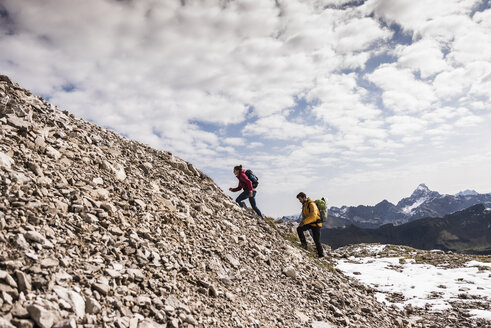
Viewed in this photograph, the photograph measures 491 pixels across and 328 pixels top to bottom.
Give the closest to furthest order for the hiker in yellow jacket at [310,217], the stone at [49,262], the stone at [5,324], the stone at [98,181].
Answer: the stone at [5,324] < the stone at [49,262] < the stone at [98,181] < the hiker in yellow jacket at [310,217]

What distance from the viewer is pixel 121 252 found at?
744cm

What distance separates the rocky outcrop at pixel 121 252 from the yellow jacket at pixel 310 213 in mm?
4085

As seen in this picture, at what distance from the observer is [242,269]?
10.5 metres

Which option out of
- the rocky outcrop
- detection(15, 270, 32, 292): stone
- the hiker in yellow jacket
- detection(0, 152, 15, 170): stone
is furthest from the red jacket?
detection(15, 270, 32, 292): stone

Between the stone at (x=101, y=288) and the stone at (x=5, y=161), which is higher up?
the stone at (x=5, y=161)

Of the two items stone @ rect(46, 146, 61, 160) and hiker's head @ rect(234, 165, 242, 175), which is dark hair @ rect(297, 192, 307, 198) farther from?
stone @ rect(46, 146, 61, 160)

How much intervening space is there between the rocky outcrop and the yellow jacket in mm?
4085

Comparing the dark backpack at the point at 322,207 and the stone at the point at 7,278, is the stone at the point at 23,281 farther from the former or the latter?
the dark backpack at the point at 322,207

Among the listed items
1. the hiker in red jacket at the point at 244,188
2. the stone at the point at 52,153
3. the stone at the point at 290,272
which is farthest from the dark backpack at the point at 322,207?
the stone at the point at 52,153

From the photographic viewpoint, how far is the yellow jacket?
18.3 meters

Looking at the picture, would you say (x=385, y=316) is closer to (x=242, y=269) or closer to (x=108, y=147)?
(x=242, y=269)

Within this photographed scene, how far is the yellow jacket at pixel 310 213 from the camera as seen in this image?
1833 cm

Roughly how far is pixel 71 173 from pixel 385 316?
14.1m

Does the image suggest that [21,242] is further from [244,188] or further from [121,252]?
[244,188]
